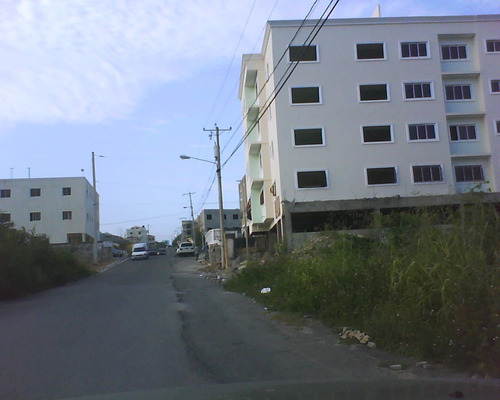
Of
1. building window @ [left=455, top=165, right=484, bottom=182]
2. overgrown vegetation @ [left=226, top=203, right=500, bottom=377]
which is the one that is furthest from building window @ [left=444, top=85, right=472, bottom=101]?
overgrown vegetation @ [left=226, top=203, right=500, bottom=377]

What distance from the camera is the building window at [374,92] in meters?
34.1

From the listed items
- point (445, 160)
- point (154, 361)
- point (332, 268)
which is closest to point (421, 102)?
point (445, 160)

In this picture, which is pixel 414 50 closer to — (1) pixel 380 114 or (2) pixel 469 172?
(1) pixel 380 114

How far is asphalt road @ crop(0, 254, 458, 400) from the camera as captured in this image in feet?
20.5

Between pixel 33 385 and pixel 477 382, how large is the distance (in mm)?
5221

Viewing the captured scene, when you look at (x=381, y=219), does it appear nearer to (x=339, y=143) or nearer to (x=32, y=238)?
(x=32, y=238)

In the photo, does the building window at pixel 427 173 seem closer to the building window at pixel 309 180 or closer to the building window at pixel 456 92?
the building window at pixel 456 92

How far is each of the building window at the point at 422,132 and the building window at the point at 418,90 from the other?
2.06 metres

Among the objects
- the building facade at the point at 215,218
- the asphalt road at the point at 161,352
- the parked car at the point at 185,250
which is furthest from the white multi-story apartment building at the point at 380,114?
the building facade at the point at 215,218

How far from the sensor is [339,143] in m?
33.5

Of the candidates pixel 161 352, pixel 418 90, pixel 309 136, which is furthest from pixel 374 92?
pixel 161 352

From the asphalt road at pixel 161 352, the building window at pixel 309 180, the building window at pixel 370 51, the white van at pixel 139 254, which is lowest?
the asphalt road at pixel 161 352

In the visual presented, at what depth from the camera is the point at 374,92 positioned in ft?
112

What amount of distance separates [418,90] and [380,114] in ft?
11.3
